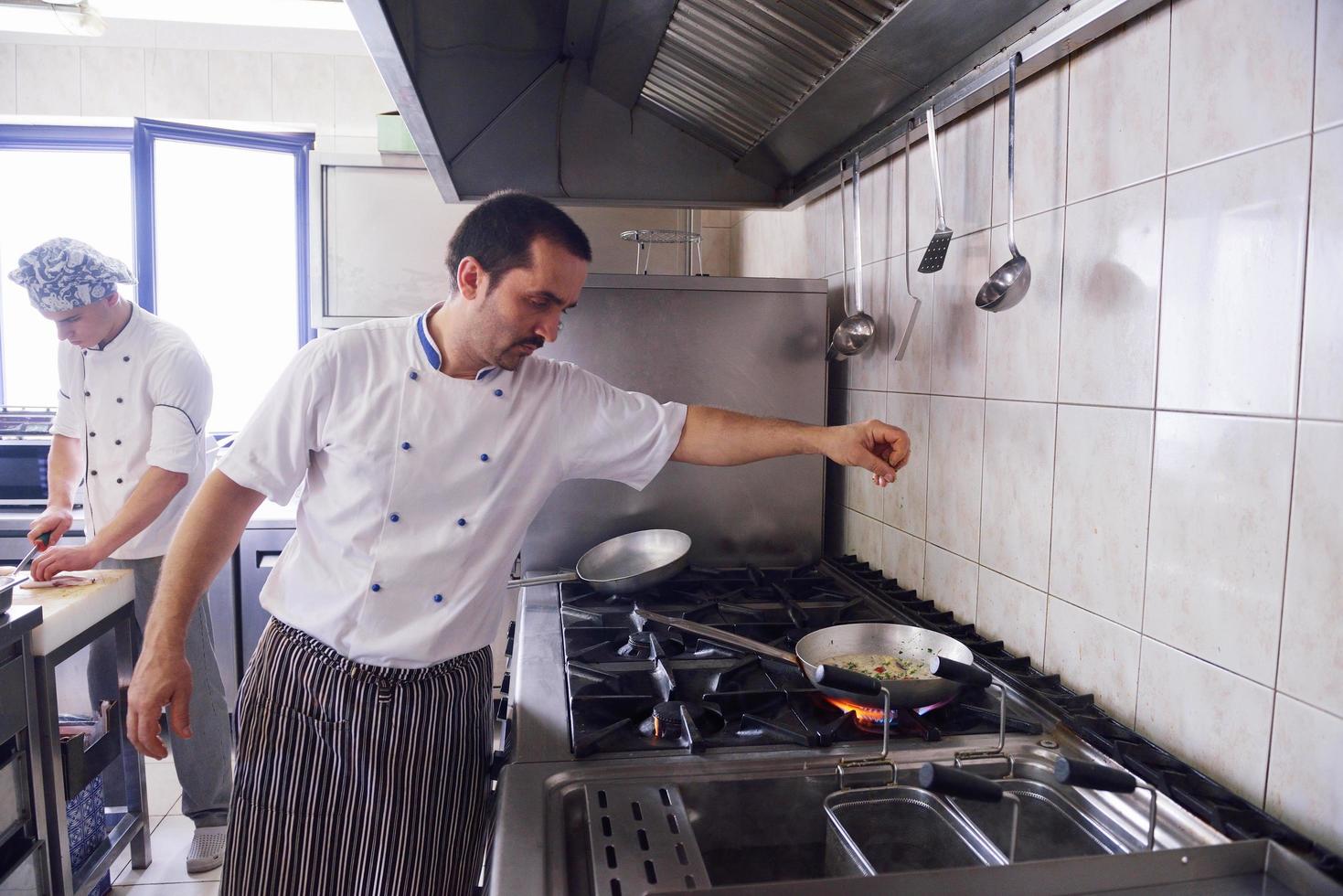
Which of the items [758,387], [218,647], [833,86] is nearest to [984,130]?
[833,86]

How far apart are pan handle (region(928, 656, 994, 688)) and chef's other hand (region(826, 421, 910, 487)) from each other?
0.86 ft

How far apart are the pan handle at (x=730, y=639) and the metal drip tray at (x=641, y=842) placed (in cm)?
31

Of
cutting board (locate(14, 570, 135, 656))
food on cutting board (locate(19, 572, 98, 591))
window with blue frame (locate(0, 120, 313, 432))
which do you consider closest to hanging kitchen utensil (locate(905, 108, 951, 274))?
cutting board (locate(14, 570, 135, 656))

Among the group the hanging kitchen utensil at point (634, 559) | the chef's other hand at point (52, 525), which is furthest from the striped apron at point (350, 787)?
the chef's other hand at point (52, 525)

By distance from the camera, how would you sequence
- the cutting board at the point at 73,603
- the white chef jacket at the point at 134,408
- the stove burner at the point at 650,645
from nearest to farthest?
the stove burner at the point at 650,645 < the cutting board at the point at 73,603 < the white chef jacket at the point at 134,408

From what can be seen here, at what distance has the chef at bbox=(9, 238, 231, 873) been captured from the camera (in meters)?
2.08

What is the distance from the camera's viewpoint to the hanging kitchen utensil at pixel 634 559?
1.68 metres

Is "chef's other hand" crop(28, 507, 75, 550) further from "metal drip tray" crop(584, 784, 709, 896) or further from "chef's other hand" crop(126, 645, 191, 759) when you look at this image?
"metal drip tray" crop(584, 784, 709, 896)

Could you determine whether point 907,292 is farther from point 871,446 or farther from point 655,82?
point 655,82

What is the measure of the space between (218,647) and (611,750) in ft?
7.08

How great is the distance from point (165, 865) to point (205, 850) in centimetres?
9

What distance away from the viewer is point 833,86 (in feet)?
4.37

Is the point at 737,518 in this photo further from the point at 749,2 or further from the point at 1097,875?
the point at 1097,875

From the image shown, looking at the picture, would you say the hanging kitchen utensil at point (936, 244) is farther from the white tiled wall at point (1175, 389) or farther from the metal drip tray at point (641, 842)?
the metal drip tray at point (641, 842)
